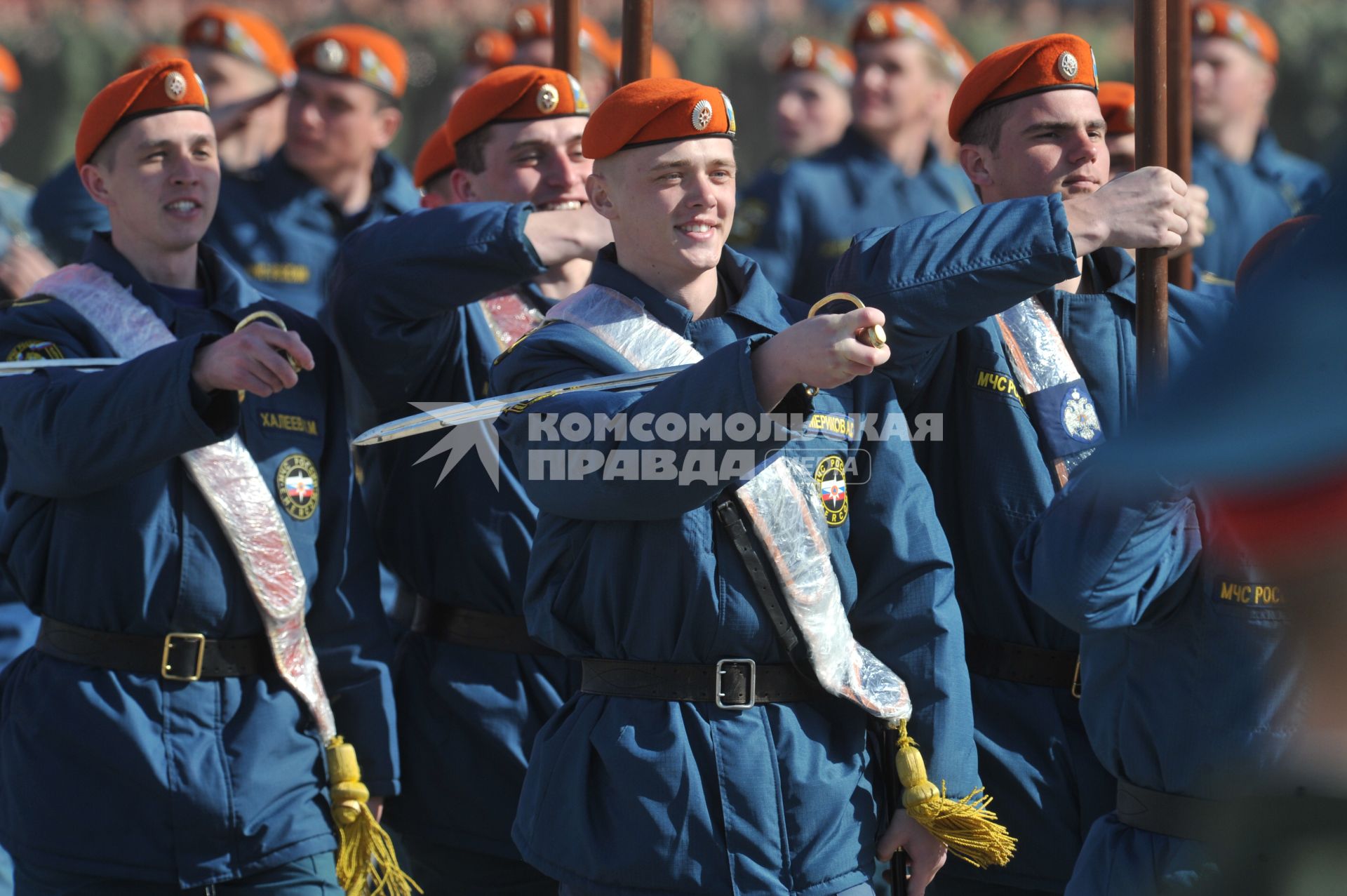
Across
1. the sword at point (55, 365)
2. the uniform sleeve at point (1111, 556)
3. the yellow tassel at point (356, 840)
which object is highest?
the sword at point (55, 365)

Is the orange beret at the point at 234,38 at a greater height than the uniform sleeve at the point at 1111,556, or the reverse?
the orange beret at the point at 234,38

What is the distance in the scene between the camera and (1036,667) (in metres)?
4.33

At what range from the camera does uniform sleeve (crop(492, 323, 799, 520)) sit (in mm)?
3338

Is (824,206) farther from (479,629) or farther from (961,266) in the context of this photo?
(961,266)

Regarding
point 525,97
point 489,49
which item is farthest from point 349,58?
point 525,97

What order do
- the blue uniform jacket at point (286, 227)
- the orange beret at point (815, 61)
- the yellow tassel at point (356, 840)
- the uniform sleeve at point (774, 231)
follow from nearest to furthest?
1. the yellow tassel at point (356, 840)
2. the blue uniform jacket at point (286, 227)
3. the uniform sleeve at point (774, 231)
4. the orange beret at point (815, 61)

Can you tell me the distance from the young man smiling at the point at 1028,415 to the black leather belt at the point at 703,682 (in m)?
0.76

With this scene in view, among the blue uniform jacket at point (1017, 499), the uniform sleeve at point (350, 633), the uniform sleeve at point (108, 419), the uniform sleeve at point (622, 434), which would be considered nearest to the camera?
the uniform sleeve at point (622, 434)

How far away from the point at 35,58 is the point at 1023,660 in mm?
11320

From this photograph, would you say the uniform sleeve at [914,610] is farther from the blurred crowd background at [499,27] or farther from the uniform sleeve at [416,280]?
the blurred crowd background at [499,27]

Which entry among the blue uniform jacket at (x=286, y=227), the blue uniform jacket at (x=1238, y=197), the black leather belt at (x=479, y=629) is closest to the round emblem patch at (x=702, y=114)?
the black leather belt at (x=479, y=629)

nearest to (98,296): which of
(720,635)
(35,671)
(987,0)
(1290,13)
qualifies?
(35,671)

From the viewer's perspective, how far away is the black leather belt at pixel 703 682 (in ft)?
11.9

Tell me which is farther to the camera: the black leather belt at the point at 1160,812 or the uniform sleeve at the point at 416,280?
the uniform sleeve at the point at 416,280
